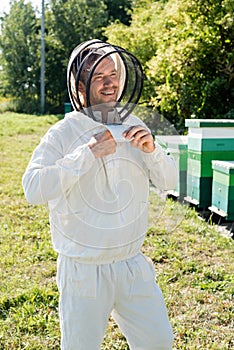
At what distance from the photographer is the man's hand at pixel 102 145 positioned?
48.9 inches

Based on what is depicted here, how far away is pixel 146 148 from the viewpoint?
4.32 feet

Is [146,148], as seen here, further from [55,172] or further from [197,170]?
[197,170]

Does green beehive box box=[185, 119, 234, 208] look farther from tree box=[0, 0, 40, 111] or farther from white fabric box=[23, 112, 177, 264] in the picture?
tree box=[0, 0, 40, 111]

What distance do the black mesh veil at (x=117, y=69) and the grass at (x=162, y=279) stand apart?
374 mm

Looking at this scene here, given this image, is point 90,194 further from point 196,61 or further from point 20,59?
point 20,59

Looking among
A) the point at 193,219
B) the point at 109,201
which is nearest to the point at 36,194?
the point at 109,201

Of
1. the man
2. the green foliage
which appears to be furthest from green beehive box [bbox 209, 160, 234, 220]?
the green foliage

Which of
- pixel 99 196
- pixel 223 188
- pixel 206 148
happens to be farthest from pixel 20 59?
pixel 99 196

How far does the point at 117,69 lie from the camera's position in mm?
1361

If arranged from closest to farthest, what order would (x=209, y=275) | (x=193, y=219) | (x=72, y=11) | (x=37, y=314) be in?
(x=37, y=314) < (x=209, y=275) < (x=193, y=219) < (x=72, y=11)

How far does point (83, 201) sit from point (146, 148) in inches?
9.4

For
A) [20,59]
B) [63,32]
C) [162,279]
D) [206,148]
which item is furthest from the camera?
[20,59]

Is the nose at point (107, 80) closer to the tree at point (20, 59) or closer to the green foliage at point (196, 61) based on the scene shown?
the green foliage at point (196, 61)

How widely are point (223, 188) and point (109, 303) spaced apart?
220 cm
